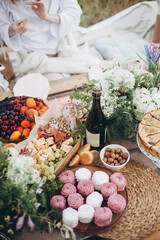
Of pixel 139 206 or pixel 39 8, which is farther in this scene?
pixel 39 8

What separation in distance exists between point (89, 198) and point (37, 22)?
5.05 feet

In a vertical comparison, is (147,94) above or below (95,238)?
above

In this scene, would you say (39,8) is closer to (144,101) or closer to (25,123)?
(25,123)

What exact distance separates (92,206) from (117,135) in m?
0.45

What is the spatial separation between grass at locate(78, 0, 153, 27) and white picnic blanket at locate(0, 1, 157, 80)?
0.24 ft

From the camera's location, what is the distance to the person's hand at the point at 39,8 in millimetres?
1565

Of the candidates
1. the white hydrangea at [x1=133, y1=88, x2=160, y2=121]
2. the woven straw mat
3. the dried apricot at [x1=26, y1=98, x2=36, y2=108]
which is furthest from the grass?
the woven straw mat

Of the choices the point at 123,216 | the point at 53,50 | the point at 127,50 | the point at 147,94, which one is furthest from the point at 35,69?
the point at 123,216

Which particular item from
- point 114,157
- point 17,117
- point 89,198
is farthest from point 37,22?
point 89,198

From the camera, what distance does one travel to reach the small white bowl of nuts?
99cm

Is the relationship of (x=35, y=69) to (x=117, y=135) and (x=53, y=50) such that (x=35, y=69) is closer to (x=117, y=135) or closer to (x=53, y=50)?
(x=53, y=50)

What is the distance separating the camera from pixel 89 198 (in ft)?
2.79

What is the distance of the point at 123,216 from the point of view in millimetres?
874

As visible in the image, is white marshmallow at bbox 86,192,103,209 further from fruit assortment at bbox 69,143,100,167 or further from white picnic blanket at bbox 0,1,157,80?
white picnic blanket at bbox 0,1,157,80
